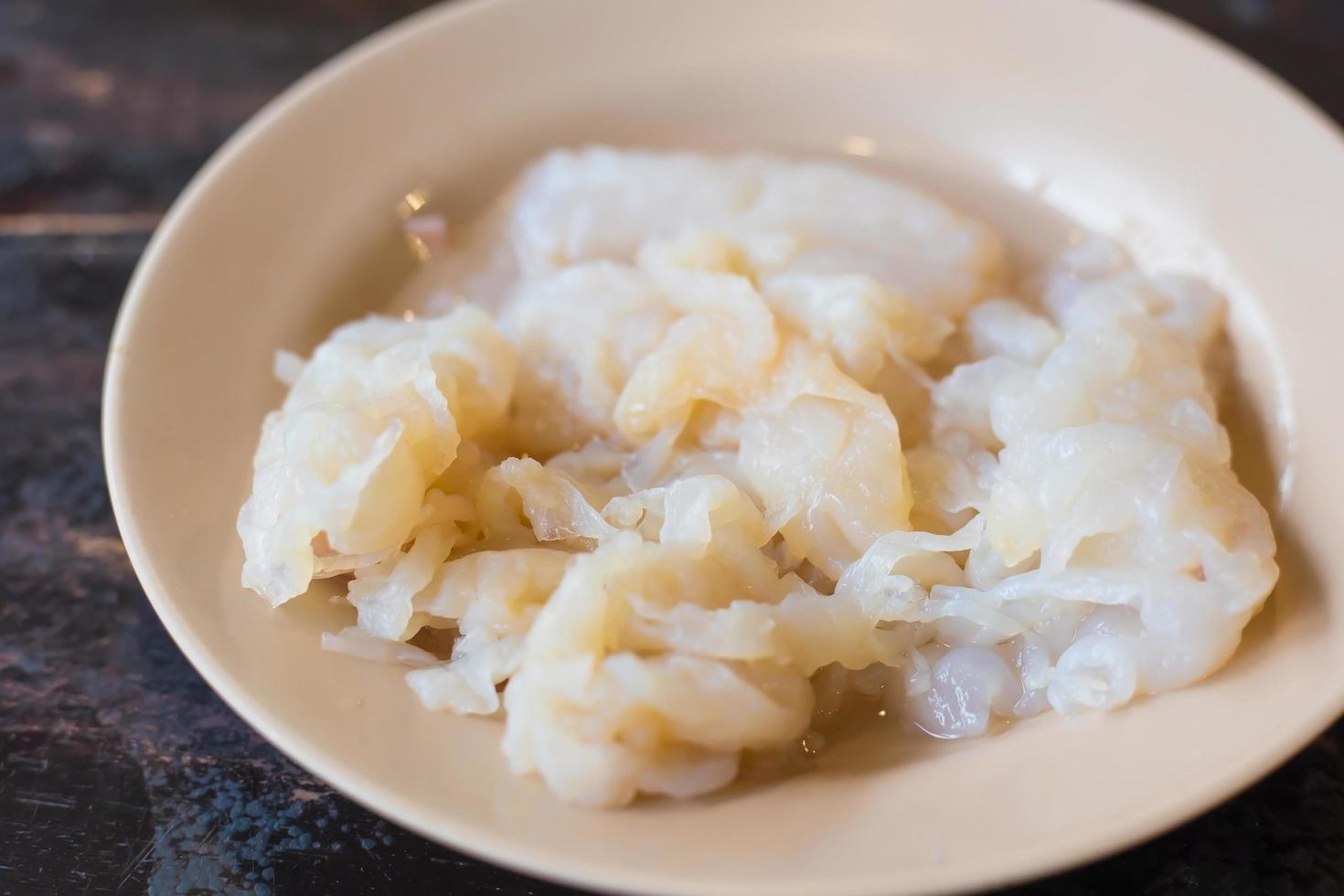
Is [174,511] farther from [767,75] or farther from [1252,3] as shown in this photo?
[1252,3]

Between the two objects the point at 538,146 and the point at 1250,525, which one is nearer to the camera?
the point at 1250,525

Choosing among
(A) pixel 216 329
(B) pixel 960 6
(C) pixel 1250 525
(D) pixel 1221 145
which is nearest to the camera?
(C) pixel 1250 525

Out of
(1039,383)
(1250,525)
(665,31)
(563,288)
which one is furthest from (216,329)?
(1250,525)

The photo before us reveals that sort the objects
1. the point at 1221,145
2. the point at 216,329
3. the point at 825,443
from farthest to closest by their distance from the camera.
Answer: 1. the point at 1221,145
2. the point at 216,329
3. the point at 825,443

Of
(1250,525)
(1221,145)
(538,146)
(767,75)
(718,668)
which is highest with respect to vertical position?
(1221,145)

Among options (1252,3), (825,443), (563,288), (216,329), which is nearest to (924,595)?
(825,443)

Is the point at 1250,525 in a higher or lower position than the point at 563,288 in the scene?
higher
